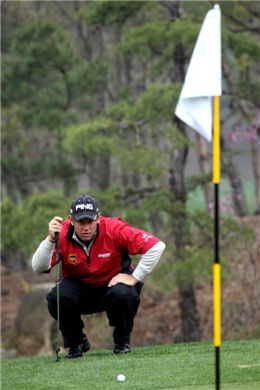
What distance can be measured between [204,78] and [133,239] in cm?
274

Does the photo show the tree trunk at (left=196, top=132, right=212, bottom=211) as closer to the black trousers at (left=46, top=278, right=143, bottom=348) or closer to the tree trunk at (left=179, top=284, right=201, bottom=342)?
the tree trunk at (left=179, top=284, right=201, bottom=342)

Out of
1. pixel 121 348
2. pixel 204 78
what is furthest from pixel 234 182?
pixel 204 78

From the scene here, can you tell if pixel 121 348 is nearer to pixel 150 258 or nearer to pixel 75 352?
pixel 75 352

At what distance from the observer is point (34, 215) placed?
2139 cm

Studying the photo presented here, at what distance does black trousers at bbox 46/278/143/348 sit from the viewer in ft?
35.2

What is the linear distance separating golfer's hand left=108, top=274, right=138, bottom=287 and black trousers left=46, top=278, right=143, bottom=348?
0.11 feet

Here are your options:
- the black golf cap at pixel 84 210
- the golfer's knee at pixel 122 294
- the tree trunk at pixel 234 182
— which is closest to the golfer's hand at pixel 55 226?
the black golf cap at pixel 84 210

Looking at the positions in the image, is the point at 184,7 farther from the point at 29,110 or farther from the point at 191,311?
the point at 191,311

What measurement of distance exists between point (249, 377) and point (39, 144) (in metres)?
27.8

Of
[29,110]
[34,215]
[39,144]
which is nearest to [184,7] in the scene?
[29,110]

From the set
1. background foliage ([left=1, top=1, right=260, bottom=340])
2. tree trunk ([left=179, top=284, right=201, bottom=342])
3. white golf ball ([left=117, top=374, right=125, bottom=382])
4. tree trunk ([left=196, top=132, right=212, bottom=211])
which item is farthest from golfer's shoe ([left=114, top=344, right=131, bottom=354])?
tree trunk ([left=196, top=132, right=212, bottom=211])

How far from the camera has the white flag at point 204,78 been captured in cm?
813

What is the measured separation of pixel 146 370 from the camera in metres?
9.83

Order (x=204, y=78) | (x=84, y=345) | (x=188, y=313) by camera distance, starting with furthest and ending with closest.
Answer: (x=188, y=313)
(x=84, y=345)
(x=204, y=78)
